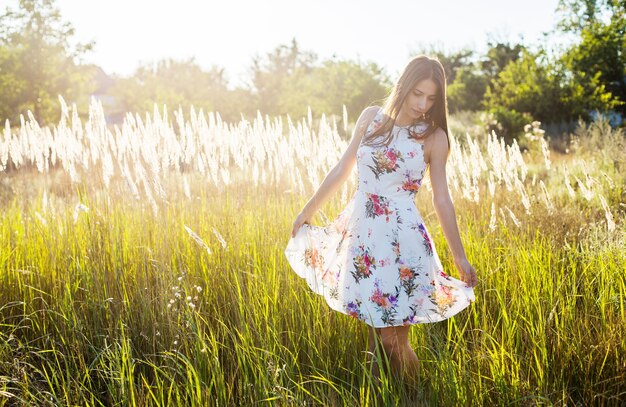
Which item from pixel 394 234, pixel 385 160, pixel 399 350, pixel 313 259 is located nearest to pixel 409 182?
pixel 385 160

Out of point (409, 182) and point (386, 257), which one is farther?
point (409, 182)

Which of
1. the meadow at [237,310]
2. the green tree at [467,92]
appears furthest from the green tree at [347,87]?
the meadow at [237,310]

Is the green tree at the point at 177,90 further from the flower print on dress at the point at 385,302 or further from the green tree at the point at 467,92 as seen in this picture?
the flower print on dress at the point at 385,302

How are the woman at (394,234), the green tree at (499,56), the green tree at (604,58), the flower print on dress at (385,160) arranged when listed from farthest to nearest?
the green tree at (499,56)
the green tree at (604,58)
the flower print on dress at (385,160)
the woman at (394,234)

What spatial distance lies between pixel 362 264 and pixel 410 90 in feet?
2.83

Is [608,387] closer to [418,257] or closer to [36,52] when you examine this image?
[418,257]

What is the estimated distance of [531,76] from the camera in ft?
59.7

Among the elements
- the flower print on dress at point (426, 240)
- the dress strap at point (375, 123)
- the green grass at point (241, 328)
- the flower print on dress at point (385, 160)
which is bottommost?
the green grass at point (241, 328)

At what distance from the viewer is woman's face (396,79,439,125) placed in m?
2.65

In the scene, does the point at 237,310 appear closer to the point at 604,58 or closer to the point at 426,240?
the point at 426,240

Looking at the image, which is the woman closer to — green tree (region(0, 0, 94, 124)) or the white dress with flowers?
the white dress with flowers

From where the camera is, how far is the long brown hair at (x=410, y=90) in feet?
8.65

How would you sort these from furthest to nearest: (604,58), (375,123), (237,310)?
(604,58) → (237,310) → (375,123)

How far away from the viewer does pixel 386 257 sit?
2588mm
